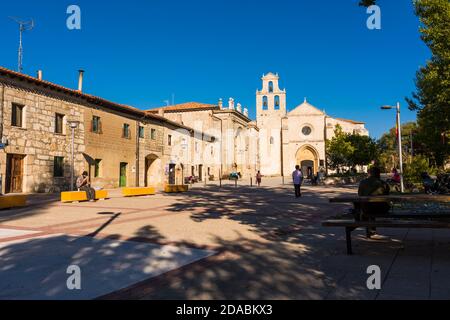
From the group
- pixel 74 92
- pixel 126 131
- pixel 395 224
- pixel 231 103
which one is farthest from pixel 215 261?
pixel 231 103

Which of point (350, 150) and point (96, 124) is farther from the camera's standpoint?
point (350, 150)

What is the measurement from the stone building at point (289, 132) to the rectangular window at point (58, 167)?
40.1 metres

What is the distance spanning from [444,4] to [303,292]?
16.9 m

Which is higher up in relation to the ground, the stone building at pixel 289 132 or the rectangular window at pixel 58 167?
the stone building at pixel 289 132

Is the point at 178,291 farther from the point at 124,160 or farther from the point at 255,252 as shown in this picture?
the point at 124,160

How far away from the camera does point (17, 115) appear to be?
18.3 m

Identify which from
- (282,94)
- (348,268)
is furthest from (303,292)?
(282,94)

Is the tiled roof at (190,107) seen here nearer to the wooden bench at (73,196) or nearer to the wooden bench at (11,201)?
the wooden bench at (73,196)

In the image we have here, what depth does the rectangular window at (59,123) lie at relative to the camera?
21.0 metres

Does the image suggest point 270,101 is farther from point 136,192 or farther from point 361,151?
point 136,192

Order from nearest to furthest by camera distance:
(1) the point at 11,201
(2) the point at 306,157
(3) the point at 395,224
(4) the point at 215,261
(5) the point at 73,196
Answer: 1. (3) the point at 395,224
2. (4) the point at 215,261
3. (1) the point at 11,201
4. (5) the point at 73,196
5. (2) the point at 306,157

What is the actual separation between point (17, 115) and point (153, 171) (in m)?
15.0

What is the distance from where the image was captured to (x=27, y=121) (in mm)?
18750

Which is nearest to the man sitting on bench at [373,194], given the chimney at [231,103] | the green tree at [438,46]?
the green tree at [438,46]
